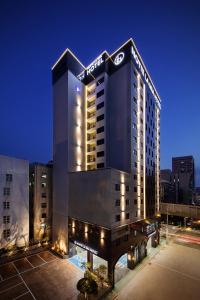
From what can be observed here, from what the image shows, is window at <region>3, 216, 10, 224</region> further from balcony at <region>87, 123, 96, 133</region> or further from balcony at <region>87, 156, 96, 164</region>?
balcony at <region>87, 123, 96, 133</region>

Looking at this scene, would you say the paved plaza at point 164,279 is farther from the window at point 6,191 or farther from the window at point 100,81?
the window at point 100,81

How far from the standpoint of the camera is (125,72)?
37.4 meters

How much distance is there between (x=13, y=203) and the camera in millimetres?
37500

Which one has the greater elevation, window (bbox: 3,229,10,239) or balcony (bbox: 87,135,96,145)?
balcony (bbox: 87,135,96,145)

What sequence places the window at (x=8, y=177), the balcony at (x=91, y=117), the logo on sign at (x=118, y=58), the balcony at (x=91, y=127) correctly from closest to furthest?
the window at (x=8, y=177)
the logo on sign at (x=118, y=58)
the balcony at (x=91, y=127)
the balcony at (x=91, y=117)

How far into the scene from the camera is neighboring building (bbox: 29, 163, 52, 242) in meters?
41.5

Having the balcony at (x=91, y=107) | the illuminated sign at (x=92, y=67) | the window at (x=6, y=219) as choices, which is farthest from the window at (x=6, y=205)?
the illuminated sign at (x=92, y=67)

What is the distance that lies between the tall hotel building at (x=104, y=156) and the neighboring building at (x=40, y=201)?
4.77 metres

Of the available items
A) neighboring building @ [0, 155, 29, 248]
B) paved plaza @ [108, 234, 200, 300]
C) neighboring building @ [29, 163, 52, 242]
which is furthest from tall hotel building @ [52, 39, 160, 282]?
neighboring building @ [0, 155, 29, 248]

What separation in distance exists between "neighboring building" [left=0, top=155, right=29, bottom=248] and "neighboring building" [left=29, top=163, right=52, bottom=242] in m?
2.25

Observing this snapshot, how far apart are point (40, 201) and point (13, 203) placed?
6.79 metres

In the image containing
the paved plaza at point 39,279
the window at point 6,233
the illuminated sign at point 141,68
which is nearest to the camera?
the paved plaza at point 39,279

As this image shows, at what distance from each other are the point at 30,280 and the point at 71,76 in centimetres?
4089

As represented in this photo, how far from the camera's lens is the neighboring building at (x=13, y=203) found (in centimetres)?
3572
